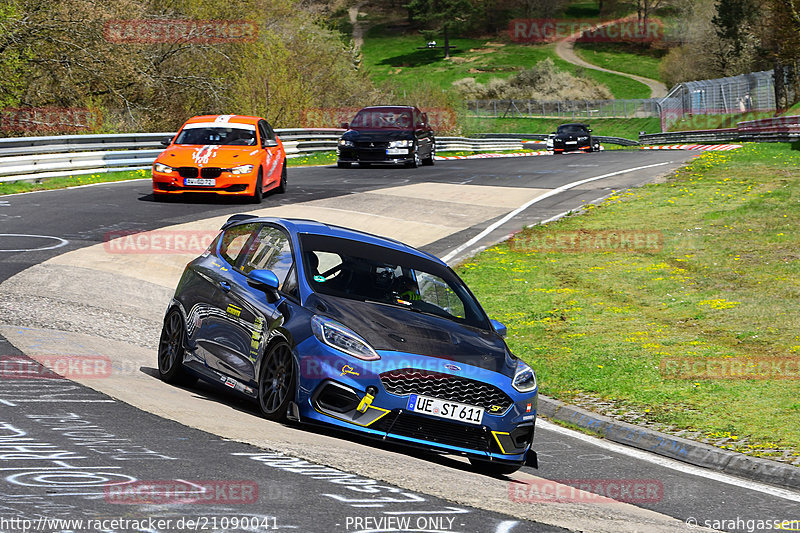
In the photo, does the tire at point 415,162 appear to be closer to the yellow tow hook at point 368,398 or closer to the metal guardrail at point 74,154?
the metal guardrail at point 74,154

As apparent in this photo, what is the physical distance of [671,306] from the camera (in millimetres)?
14531

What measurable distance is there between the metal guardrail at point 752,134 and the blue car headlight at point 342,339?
38982 mm

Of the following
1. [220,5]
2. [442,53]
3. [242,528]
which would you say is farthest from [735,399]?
[442,53]

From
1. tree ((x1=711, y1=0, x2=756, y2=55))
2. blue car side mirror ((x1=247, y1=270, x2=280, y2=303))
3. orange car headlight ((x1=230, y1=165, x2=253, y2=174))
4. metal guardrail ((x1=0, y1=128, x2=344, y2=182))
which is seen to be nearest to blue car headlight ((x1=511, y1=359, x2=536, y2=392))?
blue car side mirror ((x1=247, y1=270, x2=280, y2=303))

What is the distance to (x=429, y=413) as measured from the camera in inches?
288

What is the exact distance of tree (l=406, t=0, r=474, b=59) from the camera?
148750 mm

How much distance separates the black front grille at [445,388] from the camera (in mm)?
7301

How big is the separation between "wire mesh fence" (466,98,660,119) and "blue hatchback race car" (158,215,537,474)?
8514 centimetres

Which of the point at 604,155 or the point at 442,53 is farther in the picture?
the point at 442,53

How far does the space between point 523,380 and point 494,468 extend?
712mm

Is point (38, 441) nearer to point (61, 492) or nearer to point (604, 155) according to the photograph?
point (61, 492)

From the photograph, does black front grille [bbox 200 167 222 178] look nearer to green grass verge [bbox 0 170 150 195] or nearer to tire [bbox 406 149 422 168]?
green grass verge [bbox 0 170 150 195]

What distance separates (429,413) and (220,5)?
37.1 m

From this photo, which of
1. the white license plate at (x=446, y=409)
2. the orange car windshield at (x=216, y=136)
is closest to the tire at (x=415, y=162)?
the orange car windshield at (x=216, y=136)
